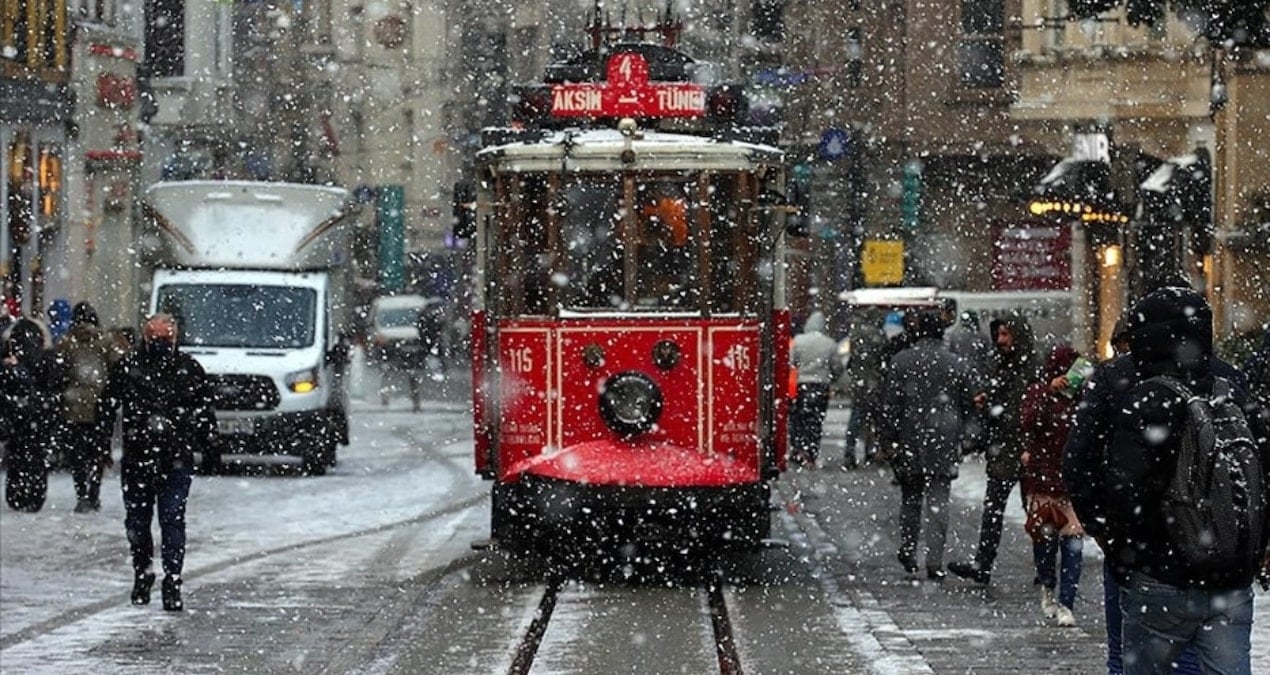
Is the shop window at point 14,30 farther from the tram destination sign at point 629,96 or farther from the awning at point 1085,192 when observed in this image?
the tram destination sign at point 629,96

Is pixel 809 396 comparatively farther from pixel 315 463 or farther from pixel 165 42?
pixel 165 42

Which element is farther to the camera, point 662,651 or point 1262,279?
point 1262,279

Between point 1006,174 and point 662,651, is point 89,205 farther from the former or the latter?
point 662,651

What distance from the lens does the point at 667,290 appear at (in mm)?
16172

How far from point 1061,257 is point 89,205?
18.5m

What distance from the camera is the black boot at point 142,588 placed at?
14366 mm

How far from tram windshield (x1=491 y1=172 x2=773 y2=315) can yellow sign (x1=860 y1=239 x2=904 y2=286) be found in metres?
37.4

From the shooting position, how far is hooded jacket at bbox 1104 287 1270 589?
281 inches

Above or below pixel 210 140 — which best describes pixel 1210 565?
below

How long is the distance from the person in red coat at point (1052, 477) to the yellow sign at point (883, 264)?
1567 inches

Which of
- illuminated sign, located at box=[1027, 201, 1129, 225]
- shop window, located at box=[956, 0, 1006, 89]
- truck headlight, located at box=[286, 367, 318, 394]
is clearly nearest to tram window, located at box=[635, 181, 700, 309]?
truck headlight, located at box=[286, 367, 318, 394]

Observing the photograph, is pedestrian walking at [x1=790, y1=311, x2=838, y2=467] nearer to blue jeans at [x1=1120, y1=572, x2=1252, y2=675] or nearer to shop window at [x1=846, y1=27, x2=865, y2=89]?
blue jeans at [x1=1120, y1=572, x2=1252, y2=675]

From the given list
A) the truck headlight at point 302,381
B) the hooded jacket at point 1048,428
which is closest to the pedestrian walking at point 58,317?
the truck headlight at point 302,381

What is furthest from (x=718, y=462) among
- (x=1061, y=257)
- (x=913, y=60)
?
(x=913, y=60)
